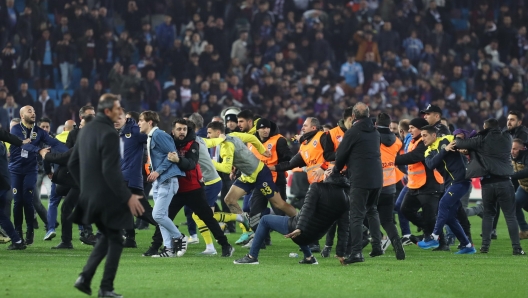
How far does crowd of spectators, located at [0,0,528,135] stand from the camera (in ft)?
92.3

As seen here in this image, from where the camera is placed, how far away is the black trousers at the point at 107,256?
26.8ft

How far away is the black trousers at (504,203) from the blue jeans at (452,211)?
38cm

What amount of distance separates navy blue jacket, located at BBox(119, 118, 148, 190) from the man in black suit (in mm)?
4574

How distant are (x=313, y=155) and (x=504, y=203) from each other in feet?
9.19

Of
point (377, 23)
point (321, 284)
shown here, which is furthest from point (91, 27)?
point (321, 284)

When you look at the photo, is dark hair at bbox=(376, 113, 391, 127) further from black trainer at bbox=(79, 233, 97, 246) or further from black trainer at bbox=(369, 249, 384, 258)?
black trainer at bbox=(79, 233, 97, 246)

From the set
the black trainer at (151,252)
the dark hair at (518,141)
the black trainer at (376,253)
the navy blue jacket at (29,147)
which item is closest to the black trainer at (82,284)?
the black trainer at (151,252)

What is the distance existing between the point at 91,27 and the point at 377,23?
9654 millimetres

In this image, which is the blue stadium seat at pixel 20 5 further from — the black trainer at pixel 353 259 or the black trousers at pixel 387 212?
the black trainer at pixel 353 259

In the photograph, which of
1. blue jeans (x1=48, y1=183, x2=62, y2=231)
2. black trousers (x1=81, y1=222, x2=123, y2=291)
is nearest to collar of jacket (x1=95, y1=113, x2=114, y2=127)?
black trousers (x1=81, y1=222, x2=123, y2=291)

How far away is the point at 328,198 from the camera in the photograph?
10.8 m

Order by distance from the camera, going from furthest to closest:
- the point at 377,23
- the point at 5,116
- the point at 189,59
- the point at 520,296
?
the point at 377,23
the point at 189,59
the point at 5,116
the point at 520,296

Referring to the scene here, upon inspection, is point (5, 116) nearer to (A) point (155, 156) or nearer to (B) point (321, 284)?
(A) point (155, 156)

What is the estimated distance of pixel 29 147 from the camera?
13023mm
